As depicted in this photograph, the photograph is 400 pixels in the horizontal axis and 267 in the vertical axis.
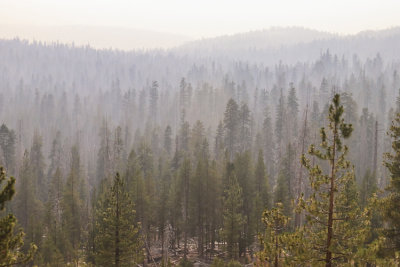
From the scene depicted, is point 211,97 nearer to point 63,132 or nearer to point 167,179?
point 63,132

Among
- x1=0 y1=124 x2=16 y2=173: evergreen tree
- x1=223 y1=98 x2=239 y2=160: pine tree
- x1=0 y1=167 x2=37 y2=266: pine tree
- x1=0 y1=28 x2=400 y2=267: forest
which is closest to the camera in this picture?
x1=0 y1=167 x2=37 y2=266: pine tree

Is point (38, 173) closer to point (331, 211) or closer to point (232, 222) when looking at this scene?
point (232, 222)

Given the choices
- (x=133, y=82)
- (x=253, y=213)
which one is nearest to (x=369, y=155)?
(x=253, y=213)

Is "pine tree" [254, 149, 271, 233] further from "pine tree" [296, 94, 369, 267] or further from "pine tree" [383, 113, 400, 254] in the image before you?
"pine tree" [296, 94, 369, 267]

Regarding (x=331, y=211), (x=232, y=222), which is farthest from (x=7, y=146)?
(x=331, y=211)

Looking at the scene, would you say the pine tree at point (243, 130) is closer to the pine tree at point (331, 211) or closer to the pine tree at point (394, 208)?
the pine tree at point (394, 208)

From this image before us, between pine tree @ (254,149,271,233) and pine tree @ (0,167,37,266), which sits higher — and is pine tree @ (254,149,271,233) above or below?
below

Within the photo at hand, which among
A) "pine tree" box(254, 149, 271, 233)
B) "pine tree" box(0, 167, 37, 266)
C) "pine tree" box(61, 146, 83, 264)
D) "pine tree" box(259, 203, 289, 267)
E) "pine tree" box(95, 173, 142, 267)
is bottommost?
"pine tree" box(61, 146, 83, 264)

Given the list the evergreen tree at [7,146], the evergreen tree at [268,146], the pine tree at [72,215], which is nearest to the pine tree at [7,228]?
the pine tree at [72,215]

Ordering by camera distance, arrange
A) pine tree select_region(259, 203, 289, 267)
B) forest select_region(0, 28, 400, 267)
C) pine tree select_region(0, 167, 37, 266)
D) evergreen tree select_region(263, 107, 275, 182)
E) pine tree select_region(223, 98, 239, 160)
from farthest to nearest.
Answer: evergreen tree select_region(263, 107, 275, 182) < pine tree select_region(223, 98, 239, 160) < pine tree select_region(259, 203, 289, 267) < forest select_region(0, 28, 400, 267) < pine tree select_region(0, 167, 37, 266)

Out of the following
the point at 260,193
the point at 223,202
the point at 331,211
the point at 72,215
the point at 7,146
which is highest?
the point at 331,211

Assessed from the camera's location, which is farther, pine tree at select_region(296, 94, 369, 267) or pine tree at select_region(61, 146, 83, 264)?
pine tree at select_region(61, 146, 83, 264)

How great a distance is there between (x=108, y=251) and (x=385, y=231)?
50.5 ft

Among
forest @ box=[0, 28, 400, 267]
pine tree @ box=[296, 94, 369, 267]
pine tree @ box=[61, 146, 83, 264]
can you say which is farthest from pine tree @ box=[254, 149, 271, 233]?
pine tree @ box=[296, 94, 369, 267]
